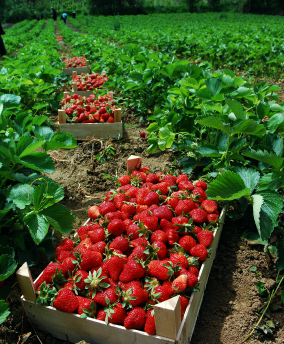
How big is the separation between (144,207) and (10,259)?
0.82m

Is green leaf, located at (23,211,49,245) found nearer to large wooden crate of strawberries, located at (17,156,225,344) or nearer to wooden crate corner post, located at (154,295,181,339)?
large wooden crate of strawberries, located at (17,156,225,344)

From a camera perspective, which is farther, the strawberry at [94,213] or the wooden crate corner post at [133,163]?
the wooden crate corner post at [133,163]

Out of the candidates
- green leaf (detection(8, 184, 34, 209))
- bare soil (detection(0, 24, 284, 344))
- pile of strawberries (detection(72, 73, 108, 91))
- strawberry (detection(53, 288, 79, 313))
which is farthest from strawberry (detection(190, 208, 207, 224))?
pile of strawberries (detection(72, 73, 108, 91))

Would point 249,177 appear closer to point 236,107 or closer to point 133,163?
point 236,107

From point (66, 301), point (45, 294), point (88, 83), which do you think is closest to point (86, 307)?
point (66, 301)

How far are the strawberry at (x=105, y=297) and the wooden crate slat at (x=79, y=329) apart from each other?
8 centimetres

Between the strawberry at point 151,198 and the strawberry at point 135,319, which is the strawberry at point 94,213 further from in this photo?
the strawberry at point 135,319

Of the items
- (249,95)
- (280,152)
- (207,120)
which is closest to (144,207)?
(207,120)

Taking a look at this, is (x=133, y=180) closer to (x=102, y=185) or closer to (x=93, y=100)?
(x=102, y=185)

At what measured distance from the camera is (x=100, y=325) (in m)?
1.32

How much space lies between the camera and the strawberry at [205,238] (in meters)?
1.66

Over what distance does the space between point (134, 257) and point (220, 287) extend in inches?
27.6

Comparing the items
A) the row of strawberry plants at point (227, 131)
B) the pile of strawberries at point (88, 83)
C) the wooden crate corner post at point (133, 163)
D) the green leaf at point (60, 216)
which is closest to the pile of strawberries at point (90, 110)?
the row of strawberry plants at point (227, 131)

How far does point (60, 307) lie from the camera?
1.35m
